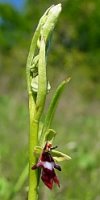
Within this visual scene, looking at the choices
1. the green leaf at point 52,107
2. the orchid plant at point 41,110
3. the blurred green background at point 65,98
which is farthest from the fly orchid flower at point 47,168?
the blurred green background at point 65,98

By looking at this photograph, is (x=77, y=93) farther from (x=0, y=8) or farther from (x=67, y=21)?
(x=0, y=8)

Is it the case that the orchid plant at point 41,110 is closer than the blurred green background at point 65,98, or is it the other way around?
the orchid plant at point 41,110

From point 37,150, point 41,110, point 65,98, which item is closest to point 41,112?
point 41,110

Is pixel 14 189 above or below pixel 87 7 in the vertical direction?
below

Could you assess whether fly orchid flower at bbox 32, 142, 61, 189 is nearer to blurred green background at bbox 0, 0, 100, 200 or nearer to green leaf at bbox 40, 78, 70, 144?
green leaf at bbox 40, 78, 70, 144

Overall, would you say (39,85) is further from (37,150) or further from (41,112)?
(37,150)

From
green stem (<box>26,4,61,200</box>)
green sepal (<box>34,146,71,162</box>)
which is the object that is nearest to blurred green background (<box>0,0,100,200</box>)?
green stem (<box>26,4,61,200</box>)

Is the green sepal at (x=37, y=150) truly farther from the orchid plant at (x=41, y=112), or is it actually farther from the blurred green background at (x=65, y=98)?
the blurred green background at (x=65, y=98)

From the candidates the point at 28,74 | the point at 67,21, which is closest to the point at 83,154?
the point at 28,74
